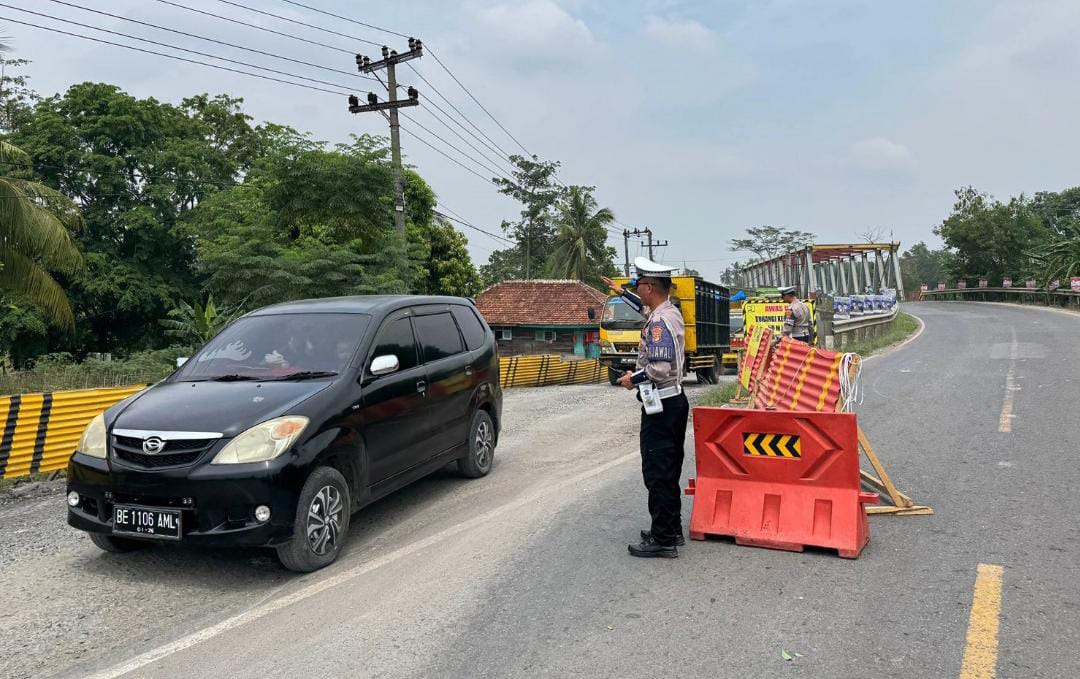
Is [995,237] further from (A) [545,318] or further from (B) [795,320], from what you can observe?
(B) [795,320]

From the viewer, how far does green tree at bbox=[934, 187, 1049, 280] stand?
184 ft

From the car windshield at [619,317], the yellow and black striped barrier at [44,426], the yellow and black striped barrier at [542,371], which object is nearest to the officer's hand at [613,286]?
the yellow and black striped barrier at [44,426]

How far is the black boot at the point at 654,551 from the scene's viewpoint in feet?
16.1

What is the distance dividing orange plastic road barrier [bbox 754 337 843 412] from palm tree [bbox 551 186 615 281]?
47759 millimetres

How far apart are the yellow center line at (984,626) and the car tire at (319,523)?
138 inches

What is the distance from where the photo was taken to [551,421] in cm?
1129

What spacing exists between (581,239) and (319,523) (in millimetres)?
51591

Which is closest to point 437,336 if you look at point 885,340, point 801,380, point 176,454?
point 176,454

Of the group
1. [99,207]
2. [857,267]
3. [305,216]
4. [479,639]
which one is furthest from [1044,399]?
[99,207]

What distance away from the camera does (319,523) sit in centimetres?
488

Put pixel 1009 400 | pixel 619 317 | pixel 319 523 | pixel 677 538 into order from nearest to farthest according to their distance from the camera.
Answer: pixel 319 523
pixel 677 538
pixel 1009 400
pixel 619 317

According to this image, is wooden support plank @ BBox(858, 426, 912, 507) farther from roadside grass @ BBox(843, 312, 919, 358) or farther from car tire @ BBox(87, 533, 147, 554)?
roadside grass @ BBox(843, 312, 919, 358)

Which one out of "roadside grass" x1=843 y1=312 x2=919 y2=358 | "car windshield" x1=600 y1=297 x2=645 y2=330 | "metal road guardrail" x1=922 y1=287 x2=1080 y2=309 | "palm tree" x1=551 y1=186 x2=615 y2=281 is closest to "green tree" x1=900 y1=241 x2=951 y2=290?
"metal road guardrail" x1=922 y1=287 x2=1080 y2=309

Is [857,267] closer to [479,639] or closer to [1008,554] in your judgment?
[1008,554]
